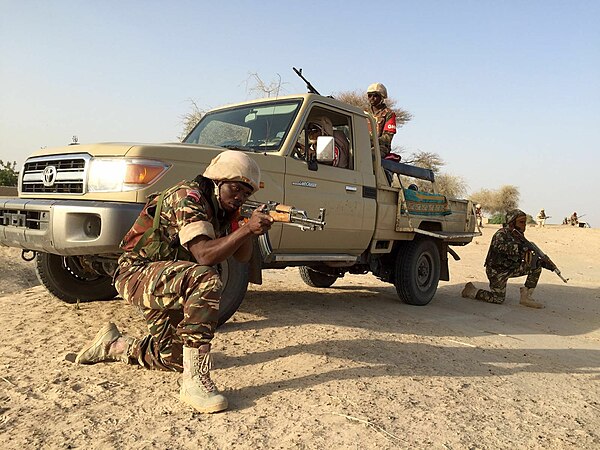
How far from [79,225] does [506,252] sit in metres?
6.14

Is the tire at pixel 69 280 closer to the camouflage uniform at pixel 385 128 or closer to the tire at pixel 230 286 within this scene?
the tire at pixel 230 286

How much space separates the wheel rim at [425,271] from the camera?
6.55 metres

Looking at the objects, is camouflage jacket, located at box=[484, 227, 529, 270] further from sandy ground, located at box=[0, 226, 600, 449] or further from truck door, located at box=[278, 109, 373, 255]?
truck door, located at box=[278, 109, 373, 255]

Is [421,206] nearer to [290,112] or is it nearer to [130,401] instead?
[290,112]

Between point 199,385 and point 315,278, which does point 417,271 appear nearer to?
point 315,278

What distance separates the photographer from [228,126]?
16.8 ft

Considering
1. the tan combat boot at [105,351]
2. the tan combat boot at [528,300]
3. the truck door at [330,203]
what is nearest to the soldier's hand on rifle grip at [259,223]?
the tan combat boot at [105,351]

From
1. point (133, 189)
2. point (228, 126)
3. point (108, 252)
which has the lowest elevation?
point (108, 252)

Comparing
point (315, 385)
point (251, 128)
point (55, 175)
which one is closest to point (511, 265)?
point (251, 128)

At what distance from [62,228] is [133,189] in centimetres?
51

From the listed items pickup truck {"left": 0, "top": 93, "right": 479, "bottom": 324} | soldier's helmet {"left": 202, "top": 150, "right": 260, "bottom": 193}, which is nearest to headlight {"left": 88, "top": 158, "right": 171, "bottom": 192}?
pickup truck {"left": 0, "top": 93, "right": 479, "bottom": 324}

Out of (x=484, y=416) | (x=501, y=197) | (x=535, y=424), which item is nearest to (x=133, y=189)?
(x=484, y=416)

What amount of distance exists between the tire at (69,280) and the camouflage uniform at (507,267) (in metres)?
5.32

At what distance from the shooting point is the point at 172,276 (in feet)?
8.86
